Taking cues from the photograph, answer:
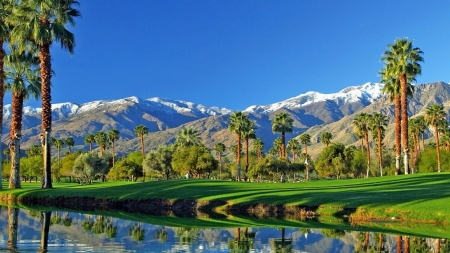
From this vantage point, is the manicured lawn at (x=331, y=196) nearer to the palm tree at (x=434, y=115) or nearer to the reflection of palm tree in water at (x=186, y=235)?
the reflection of palm tree in water at (x=186, y=235)

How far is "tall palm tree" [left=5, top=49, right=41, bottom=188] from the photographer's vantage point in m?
56.4

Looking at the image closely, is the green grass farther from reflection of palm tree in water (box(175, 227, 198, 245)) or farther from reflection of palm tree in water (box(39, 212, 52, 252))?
reflection of palm tree in water (box(39, 212, 52, 252))

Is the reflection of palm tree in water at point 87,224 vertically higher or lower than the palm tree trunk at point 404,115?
lower

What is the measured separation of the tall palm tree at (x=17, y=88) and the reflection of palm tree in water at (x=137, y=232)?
105ft

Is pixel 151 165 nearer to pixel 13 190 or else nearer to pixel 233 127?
pixel 233 127

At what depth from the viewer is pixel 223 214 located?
36.6 meters

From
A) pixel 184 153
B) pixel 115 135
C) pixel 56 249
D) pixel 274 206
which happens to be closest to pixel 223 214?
pixel 274 206

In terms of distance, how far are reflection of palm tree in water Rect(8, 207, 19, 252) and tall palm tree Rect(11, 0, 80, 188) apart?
13586 mm

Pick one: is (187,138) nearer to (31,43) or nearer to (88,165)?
(88,165)

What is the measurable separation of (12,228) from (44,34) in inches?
1109

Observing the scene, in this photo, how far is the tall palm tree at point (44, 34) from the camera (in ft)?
169

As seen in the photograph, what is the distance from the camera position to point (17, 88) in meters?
57.7

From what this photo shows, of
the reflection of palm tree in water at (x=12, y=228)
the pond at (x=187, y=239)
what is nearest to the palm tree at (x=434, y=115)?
the pond at (x=187, y=239)

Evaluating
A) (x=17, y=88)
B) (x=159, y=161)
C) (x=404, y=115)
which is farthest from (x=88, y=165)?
(x=404, y=115)
